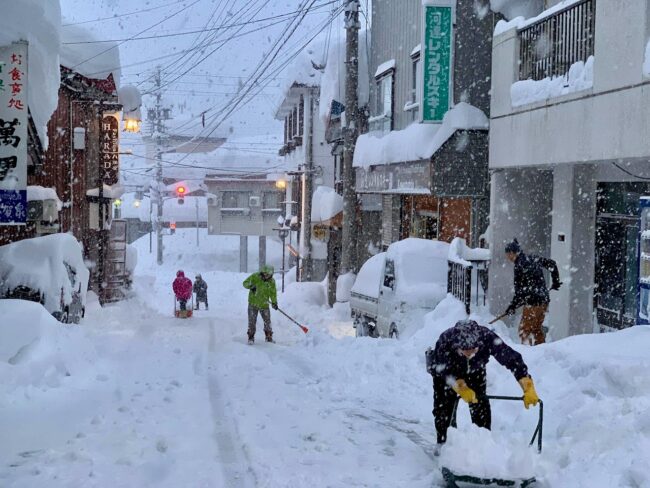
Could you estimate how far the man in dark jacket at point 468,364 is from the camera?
626cm

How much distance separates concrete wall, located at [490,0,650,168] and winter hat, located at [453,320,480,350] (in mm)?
4078

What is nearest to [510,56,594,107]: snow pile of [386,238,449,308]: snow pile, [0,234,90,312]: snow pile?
[386,238,449,308]: snow pile

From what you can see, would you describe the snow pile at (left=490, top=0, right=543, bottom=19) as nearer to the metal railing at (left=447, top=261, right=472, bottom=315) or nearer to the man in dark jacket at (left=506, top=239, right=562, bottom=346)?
the metal railing at (left=447, top=261, right=472, bottom=315)

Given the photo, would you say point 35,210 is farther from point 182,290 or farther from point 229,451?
point 229,451

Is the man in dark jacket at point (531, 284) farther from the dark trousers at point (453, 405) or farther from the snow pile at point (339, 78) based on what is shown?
the snow pile at point (339, 78)

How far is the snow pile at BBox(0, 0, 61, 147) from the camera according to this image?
11609mm

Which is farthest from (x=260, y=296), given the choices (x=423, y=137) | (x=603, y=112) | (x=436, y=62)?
(x=603, y=112)

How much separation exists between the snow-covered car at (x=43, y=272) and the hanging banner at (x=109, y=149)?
1168 cm

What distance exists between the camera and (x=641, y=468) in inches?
206

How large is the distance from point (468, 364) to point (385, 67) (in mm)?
17241

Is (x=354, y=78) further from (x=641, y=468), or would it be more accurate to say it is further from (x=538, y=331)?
(x=641, y=468)

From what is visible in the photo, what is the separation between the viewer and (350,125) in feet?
66.9

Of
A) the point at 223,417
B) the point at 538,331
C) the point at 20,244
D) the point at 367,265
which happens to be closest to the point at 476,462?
the point at 223,417

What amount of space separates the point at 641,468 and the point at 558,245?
26.1 feet
